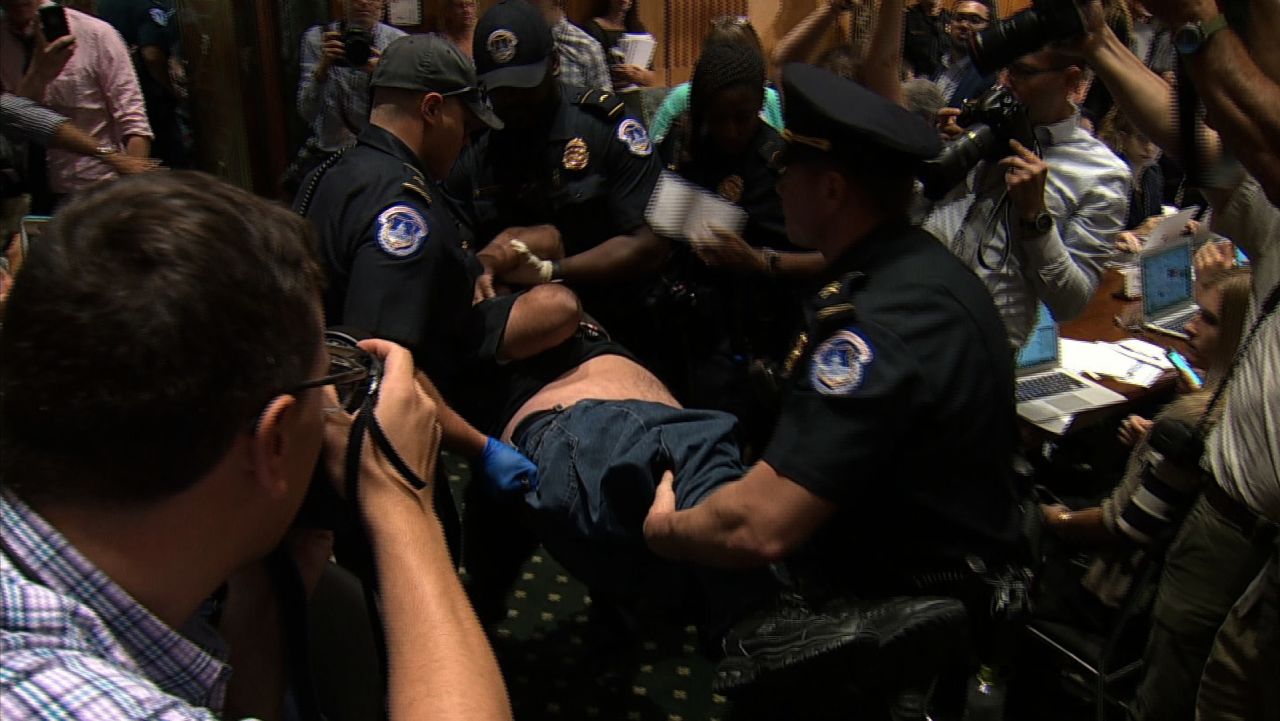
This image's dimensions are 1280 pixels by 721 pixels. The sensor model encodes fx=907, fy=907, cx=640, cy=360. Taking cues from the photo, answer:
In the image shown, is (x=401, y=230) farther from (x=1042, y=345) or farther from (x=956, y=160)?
(x=1042, y=345)

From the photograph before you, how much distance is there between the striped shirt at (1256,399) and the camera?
1.68 m

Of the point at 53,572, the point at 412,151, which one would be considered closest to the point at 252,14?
the point at 412,151

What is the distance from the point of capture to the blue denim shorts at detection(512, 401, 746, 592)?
5.85ft

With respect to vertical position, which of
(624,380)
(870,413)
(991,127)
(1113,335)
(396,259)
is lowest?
(1113,335)

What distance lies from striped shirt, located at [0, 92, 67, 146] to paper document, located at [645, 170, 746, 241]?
2.36 m

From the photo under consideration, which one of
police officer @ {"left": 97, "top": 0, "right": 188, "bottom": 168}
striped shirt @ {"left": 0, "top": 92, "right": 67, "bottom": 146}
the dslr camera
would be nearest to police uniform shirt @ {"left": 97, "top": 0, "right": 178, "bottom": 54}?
police officer @ {"left": 97, "top": 0, "right": 188, "bottom": 168}

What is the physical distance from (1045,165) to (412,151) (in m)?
1.61

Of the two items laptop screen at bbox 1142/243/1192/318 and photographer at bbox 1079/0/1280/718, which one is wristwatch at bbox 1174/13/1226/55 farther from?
laptop screen at bbox 1142/243/1192/318

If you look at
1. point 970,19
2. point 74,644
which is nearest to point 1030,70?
point 74,644

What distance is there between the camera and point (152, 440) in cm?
71

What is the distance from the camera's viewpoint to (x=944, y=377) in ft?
4.80

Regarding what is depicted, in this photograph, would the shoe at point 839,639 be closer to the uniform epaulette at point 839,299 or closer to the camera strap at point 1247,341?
the uniform epaulette at point 839,299

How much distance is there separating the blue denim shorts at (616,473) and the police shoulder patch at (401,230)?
19.4 inches

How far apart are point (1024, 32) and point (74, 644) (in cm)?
198
